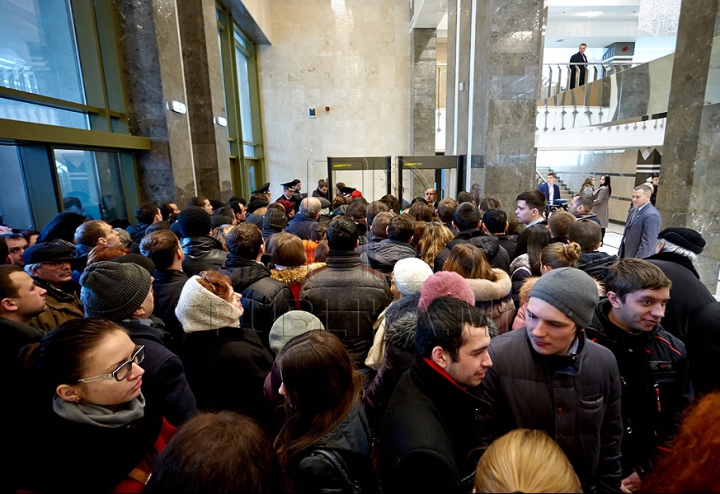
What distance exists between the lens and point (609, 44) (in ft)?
57.3

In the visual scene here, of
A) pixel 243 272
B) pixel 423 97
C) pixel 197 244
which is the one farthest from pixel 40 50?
pixel 423 97

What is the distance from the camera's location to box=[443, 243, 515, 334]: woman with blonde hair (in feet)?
7.20

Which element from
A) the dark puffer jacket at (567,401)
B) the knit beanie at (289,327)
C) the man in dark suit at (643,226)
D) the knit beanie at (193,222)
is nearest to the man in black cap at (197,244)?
the knit beanie at (193,222)

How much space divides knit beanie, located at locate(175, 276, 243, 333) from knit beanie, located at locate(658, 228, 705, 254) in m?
2.89

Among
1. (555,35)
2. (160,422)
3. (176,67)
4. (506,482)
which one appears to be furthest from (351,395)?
(555,35)

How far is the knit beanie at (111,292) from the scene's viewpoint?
166cm

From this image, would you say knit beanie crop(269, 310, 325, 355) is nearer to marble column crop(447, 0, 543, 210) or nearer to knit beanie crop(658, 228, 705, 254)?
knit beanie crop(658, 228, 705, 254)

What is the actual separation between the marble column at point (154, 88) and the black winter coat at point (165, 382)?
4.97 meters

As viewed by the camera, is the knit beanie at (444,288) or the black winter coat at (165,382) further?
the knit beanie at (444,288)

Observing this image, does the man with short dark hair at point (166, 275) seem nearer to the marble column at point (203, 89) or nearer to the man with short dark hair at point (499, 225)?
the man with short dark hair at point (499, 225)

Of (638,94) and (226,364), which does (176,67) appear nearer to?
(226,364)

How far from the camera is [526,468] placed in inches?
31.8

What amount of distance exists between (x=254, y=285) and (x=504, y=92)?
22.0ft

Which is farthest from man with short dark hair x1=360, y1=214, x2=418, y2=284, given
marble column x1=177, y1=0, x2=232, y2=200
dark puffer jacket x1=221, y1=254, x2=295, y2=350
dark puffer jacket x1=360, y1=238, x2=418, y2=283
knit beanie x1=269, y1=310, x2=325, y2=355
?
marble column x1=177, y1=0, x2=232, y2=200
